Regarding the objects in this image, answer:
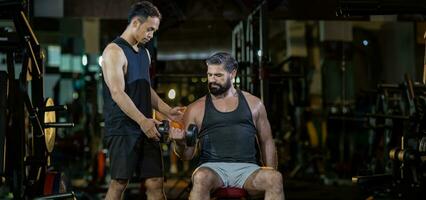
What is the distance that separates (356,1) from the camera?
3.76 metres

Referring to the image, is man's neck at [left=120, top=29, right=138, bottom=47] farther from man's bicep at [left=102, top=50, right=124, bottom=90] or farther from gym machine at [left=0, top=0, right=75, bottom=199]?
gym machine at [left=0, top=0, right=75, bottom=199]

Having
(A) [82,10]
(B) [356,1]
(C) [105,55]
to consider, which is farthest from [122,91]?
(A) [82,10]

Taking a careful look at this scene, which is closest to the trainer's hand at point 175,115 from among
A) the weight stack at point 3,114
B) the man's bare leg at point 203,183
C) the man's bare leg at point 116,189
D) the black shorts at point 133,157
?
the black shorts at point 133,157

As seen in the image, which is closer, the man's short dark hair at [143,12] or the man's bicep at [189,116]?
the man's short dark hair at [143,12]

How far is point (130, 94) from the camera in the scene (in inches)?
143

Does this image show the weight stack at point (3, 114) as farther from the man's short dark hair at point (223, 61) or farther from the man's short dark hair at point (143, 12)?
the man's short dark hair at point (223, 61)

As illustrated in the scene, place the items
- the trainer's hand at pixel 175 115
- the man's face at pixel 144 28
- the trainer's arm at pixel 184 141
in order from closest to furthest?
the trainer's arm at pixel 184 141 → the man's face at pixel 144 28 → the trainer's hand at pixel 175 115

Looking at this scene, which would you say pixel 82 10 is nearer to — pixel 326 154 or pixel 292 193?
pixel 292 193

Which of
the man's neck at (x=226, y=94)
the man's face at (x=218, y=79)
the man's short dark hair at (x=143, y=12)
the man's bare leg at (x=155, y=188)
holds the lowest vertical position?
the man's bare leg at (x=155, y=188)

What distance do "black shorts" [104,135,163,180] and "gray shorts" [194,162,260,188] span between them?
0.91 ft

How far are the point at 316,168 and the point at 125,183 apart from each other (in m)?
5.94

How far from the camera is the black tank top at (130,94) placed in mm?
3590

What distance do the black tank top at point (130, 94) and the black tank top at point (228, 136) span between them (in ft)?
1.35

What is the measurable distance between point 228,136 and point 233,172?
0.23 metres
